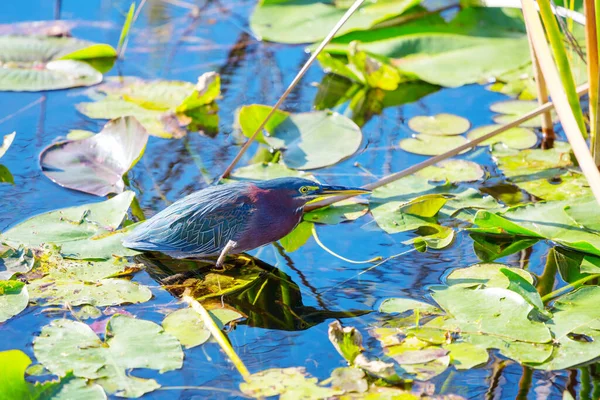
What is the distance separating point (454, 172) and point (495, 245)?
0.69 meters

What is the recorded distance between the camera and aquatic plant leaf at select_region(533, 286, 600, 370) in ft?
9.04

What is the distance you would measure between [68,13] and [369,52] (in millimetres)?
2412

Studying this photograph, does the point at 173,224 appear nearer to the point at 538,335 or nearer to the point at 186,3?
the point at 538,335

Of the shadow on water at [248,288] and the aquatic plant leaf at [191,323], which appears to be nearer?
the aquatic plant leaf at [191,323]

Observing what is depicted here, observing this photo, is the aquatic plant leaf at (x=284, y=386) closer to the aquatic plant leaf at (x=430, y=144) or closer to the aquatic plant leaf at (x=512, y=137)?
the aquatic plant leaf at (x=430, y=144)

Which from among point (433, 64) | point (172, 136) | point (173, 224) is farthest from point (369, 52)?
point (173, 224)

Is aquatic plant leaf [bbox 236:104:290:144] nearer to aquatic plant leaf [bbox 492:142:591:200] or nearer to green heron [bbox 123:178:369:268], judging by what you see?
green heron [bbox 123:178:369:268]

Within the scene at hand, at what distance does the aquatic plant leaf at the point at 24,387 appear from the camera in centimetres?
252

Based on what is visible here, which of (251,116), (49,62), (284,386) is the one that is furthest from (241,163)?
(284,386)

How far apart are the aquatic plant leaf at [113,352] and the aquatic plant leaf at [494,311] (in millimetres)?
1069

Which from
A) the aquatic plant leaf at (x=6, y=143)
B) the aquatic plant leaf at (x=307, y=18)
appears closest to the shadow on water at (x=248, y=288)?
the aquatic plant leaf at (x=6, y=143)

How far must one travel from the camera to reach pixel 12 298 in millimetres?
3072

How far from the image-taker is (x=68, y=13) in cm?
612

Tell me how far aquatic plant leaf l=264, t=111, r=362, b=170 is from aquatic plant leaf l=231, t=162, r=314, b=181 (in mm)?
86
